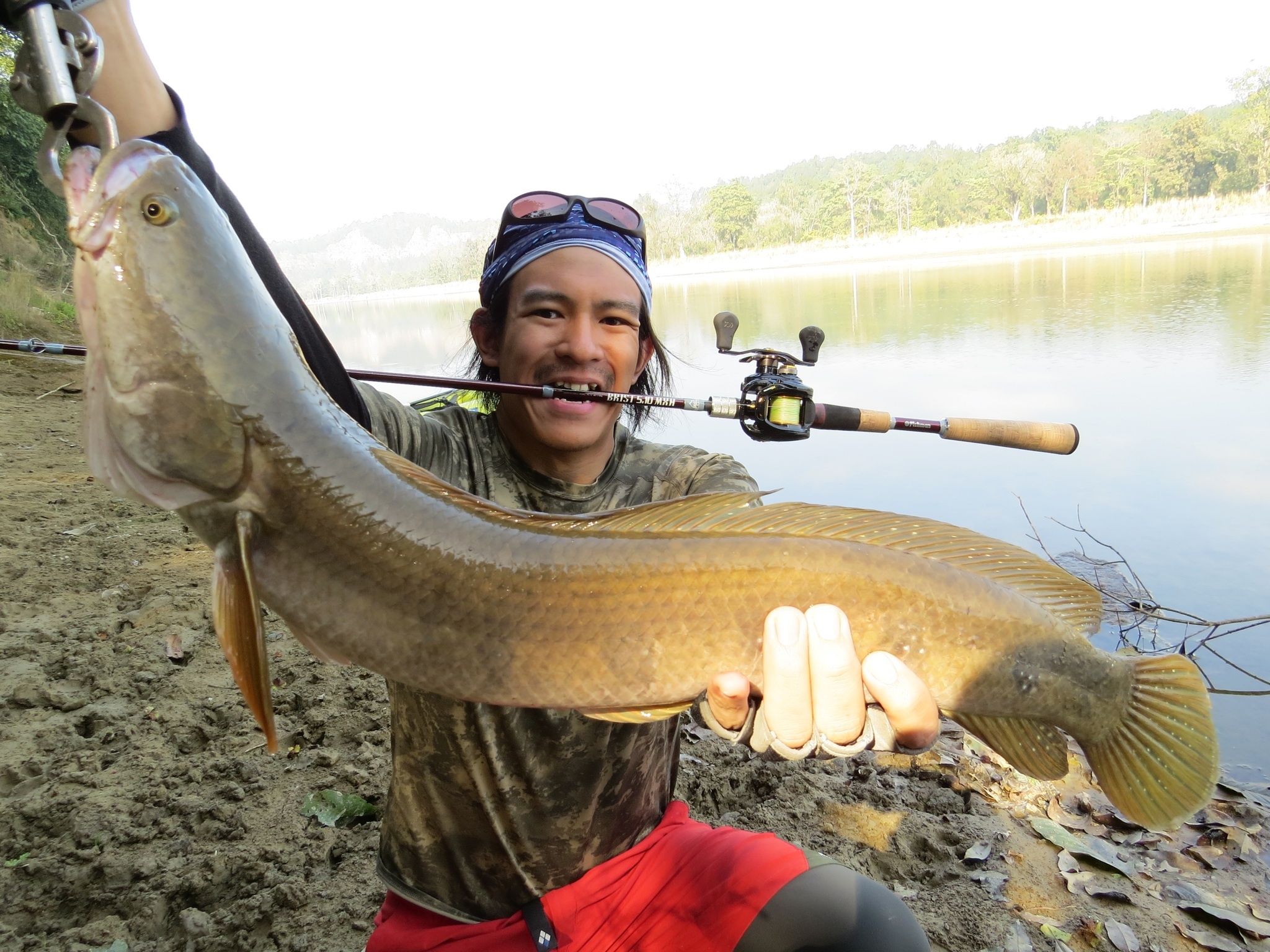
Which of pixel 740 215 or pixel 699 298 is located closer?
pixel 699 298

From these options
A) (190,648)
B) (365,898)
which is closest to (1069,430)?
(365,898)

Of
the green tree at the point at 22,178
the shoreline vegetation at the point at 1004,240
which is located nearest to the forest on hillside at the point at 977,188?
the green tree at the point at 22,178

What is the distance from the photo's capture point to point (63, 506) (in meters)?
5.33

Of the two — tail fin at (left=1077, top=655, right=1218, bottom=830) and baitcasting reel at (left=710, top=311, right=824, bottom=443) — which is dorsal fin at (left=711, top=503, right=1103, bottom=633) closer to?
tail fin at (left=1077, top=655, right=1218, bottom=830)

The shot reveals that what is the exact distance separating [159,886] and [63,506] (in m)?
4.36

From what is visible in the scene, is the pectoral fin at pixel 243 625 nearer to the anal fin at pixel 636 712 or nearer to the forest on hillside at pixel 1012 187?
the anal fin at pixel 636 712

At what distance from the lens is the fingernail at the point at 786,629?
136 cm

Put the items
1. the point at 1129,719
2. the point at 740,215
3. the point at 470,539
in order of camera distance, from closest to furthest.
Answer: the point at 470,539
the point at 1129,719
the point at 740,215

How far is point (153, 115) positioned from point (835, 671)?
187 centimetres

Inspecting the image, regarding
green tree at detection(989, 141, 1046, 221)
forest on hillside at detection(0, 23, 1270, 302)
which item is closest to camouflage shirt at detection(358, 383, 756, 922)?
forest on hillside at detection(0, 23, 1270, 302)

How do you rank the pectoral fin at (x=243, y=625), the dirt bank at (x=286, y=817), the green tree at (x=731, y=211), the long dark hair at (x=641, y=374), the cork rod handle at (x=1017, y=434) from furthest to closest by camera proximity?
the green tree at (x=731, y=211), the cork rod handle at (x=1017, y=434), the long dark hair at (x=641, y=374), the dirt bank at (x=286, y=817), the pectoral fin at (x=243, y=625)

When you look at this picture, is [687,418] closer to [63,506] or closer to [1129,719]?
[63,506]

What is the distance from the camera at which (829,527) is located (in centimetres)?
148

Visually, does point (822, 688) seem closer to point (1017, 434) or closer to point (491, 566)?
point (491, 566)
